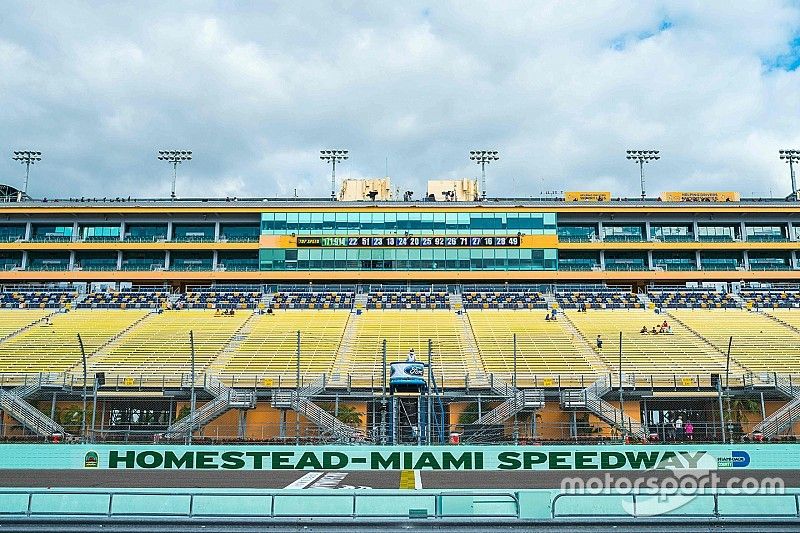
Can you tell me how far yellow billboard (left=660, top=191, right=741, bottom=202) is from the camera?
61438 millimetres

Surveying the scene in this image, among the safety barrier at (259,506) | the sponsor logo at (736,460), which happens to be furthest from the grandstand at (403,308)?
the safety barrier at (259,506)

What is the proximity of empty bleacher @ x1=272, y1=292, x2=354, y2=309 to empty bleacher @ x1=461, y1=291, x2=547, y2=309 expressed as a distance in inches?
383

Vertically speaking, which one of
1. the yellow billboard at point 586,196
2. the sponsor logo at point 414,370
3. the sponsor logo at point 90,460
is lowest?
the sponsor logo at point 90,460

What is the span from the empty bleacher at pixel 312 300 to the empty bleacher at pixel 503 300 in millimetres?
9738

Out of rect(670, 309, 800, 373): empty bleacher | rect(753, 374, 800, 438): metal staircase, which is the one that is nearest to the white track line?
rect(753, 374, 800, 438): metal staircase

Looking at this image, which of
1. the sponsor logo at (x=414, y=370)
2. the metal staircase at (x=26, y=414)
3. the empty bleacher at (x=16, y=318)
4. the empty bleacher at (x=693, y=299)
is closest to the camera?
the metal staircase at (x=26, y=414)

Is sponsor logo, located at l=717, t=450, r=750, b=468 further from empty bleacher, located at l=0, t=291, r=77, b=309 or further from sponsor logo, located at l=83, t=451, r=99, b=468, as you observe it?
empty bleacher, located at l=0, t=291, r=77, b=309

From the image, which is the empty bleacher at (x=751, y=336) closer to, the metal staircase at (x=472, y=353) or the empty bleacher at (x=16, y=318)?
the metal staircase at (x=472, y=353)

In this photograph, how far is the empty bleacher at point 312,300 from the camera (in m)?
52.9

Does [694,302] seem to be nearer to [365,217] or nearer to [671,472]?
[365,217]

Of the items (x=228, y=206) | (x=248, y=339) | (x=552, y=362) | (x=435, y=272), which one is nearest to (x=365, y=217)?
(x=435, y=272)

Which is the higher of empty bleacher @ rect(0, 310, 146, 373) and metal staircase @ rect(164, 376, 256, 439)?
empty bleacher @ rect(0, 310, 146, 373)

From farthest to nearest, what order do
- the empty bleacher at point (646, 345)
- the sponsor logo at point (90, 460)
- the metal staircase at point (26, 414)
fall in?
1. the empty bleacher at point (646, 345)
2. the metal staircase at point (26, 414)
3. the sponsor logo at point (90, 460)

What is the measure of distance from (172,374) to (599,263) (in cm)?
3880
